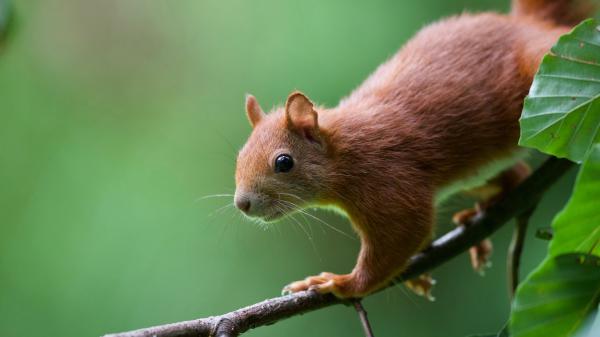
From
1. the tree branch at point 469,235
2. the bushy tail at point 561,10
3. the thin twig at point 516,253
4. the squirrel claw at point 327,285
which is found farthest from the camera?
the bushy tail at point 561,10

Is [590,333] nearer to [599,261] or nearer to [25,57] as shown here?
[599,261]

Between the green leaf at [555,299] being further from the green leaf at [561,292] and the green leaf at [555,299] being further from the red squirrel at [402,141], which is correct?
the red squirrel at [402,141]

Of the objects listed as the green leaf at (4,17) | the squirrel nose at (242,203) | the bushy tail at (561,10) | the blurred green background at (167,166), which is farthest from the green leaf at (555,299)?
the blurred green background at (167,166)

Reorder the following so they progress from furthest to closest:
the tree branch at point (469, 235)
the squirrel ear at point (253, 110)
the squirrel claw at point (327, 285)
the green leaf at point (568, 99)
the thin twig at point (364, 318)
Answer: the squirrel ear at point (253, 110) → the squirrel claw at point (327, 285) → the tree branch at point (469, 235) → the thin twig at point (364, 318) → the green leaf at point (568, 99)

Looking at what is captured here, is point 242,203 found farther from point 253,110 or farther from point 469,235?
point 469,235

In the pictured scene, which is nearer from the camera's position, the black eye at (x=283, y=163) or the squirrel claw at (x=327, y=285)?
the squirrel claw at (x=327, y=285)

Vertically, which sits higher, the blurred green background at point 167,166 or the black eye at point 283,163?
the black eye at point 283,163
